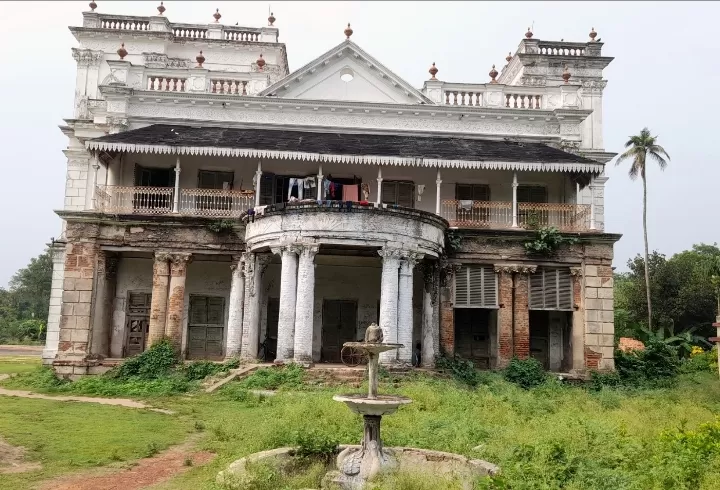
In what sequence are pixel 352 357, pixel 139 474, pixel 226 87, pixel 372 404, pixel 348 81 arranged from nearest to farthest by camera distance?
pixel 372 404 < pixel 139 474 < pixel 352 357 < pixel 226 87 < pixel 348 81

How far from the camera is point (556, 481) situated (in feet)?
24.7

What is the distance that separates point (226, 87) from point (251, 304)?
9.57m

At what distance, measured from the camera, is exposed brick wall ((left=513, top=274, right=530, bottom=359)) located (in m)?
20.5

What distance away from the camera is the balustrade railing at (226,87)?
2408cm

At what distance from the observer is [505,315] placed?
68.1 feet

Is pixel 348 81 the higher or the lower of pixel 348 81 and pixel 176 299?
the higher

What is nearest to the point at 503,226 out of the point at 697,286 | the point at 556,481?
the point at 556,481

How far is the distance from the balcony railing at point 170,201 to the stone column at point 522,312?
30.8 ft

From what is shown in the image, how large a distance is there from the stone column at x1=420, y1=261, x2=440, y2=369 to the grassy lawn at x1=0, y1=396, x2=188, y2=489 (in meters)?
8.49

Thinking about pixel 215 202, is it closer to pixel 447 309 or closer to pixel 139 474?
pixel 447 309

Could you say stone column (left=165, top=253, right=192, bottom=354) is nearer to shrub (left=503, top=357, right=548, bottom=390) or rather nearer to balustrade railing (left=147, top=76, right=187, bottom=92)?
balustrade railing (left=147, top=76, right=187, bottom=92)

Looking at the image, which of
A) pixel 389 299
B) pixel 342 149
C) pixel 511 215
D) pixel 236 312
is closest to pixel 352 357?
pixel 389 299

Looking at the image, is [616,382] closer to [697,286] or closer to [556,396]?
[556,396]

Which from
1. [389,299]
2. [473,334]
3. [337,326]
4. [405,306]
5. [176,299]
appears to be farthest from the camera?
[473,334]
